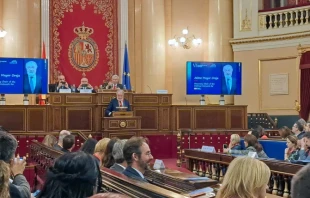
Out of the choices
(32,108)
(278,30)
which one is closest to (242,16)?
(278,30)

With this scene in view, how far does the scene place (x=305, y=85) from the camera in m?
13.3

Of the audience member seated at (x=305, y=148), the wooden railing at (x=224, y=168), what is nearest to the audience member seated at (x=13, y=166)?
the wooden railing at (x=224, y=168)

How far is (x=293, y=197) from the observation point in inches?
67.1

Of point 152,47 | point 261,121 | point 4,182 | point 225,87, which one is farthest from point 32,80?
point 4,182

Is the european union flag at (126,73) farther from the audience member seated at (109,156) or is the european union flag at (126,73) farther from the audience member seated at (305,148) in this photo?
the audience member seated at (109,156)

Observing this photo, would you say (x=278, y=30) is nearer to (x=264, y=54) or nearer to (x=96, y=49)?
(x=264, y=54)

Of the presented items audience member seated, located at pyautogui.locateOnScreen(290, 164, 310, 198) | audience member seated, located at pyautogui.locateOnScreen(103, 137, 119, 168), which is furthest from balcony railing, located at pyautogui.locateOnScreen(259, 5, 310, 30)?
audience member seated, located at pyautogui.locateOnScreen(290, 164, 310, 198)

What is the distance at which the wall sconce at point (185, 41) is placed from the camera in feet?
47.8

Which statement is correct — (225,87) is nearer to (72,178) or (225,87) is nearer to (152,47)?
(152,47)

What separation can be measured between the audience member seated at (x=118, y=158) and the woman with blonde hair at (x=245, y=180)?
76.6 inches

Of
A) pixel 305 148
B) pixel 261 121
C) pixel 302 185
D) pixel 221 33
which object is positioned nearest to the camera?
pixel 302 185

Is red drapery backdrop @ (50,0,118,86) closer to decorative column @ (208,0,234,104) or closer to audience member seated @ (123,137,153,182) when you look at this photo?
decorative column @ (208,0,234,104)

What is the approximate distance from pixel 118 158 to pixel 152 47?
10199 mm

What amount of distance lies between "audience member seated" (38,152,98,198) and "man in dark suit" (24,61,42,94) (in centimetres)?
915
